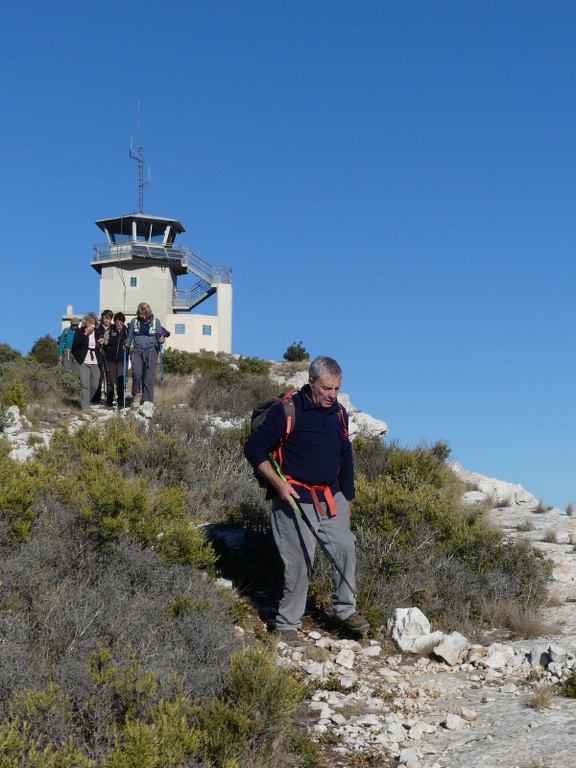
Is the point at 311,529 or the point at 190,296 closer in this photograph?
the point at 311,529

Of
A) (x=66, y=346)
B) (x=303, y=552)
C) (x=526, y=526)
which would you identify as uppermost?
(x=66, y=346)

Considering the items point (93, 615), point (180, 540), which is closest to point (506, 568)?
point (180, 540)

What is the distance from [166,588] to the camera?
17.3 feet

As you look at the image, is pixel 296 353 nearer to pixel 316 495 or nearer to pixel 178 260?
pixel 178 260

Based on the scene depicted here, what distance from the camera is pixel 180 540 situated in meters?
5.91

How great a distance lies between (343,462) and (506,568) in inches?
79.4

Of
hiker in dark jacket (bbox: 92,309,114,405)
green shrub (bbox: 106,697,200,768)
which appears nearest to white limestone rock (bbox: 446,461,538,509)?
hiker in dark jacket (bbox: 92,309,114,405)

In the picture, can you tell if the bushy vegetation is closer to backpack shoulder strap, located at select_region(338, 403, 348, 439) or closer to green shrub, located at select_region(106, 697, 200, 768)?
green shrub, located at select_region(106, 697, 200, 768)

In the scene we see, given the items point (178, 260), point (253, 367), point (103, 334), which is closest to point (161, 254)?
point (178, 260)

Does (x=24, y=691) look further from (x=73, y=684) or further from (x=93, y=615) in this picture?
(x=93, y=615)

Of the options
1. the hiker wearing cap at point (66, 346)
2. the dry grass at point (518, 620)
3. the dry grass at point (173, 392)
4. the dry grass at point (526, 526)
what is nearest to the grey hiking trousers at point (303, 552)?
the dry grass at point (518, 620)

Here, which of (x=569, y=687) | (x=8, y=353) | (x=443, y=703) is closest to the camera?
(x=569, y=687)

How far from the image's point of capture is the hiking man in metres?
5.67

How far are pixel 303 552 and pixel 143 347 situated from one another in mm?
Result: 9422
